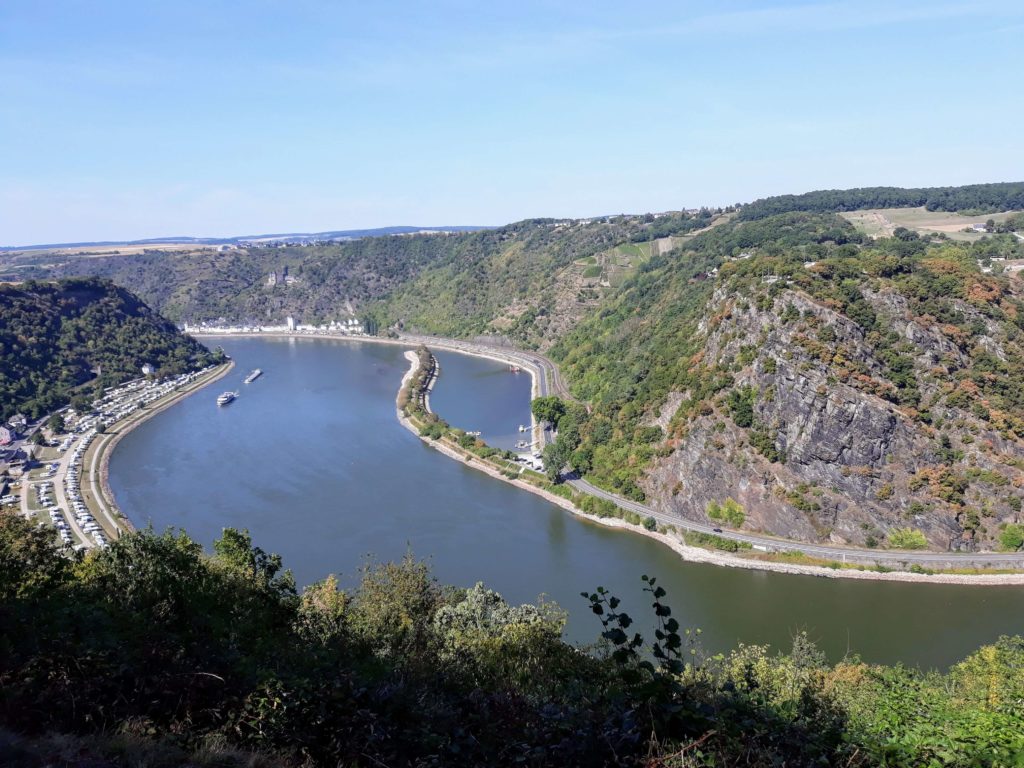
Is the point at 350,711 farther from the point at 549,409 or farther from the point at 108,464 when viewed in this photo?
the point at 108,464

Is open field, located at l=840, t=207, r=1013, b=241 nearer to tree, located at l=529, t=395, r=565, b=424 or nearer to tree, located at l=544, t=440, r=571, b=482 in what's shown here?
tree, located at l=529, t=395, r=565, b=424

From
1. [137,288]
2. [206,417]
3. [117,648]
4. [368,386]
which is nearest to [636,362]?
[368,386]

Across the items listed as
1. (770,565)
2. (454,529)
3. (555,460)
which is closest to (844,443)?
(770,565)

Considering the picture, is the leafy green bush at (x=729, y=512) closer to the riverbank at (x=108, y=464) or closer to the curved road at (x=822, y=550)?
the curved road at (x=822, y=550)

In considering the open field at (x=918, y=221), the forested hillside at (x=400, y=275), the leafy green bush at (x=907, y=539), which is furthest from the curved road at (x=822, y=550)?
the forested hillside at (x=400, y=275)

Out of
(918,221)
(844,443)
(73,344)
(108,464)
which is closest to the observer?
(844,443)

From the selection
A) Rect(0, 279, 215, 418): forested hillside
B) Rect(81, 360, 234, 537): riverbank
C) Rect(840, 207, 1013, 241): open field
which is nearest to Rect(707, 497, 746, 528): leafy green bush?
Rect(81, 360, 234, 537): riverbank
